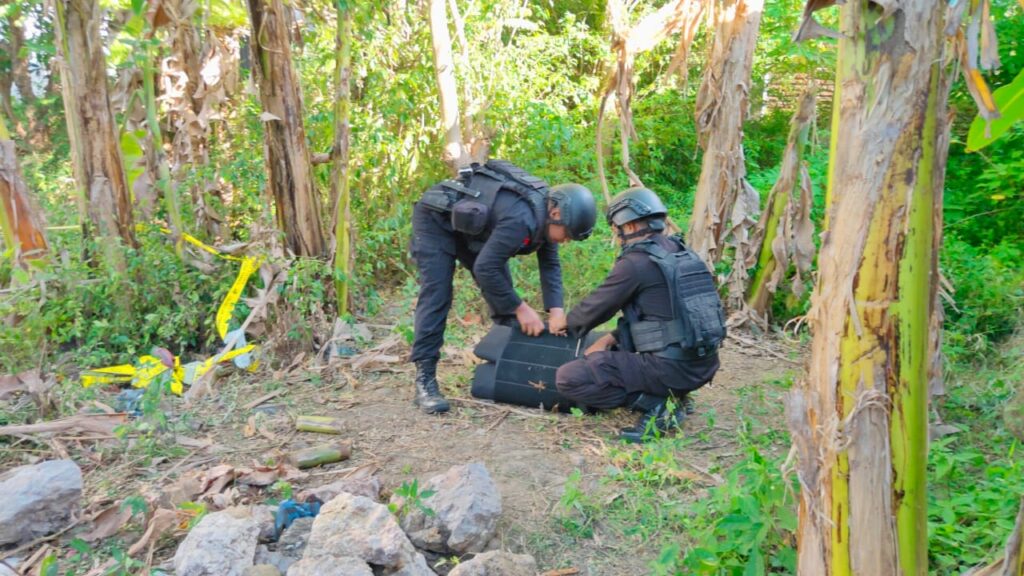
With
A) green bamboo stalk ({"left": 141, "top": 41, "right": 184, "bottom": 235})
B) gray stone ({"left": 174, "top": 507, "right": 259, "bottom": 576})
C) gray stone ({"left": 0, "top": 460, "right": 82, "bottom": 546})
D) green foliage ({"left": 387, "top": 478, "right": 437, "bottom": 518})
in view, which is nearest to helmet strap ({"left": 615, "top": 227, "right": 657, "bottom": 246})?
green foliage ({"left": 387, "top": 478, "right": 437, "bottom": 518})

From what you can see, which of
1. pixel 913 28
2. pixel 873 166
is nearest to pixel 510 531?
pixel 873 166

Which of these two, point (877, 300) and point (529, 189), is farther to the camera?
point (529, 189)

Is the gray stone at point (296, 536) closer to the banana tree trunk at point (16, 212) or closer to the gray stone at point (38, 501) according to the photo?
the gray stone at point (38, 501)

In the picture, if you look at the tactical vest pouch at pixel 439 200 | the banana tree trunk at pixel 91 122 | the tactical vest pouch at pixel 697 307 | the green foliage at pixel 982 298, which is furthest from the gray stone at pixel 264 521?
the green foliage at pixel 982 298

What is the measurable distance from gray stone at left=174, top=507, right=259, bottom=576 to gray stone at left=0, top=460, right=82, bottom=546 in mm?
733

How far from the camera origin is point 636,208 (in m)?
4.30

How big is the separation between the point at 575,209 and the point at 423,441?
158 cm

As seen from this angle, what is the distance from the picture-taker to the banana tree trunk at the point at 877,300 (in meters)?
1.93

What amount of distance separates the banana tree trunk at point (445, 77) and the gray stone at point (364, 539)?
421 centimetres

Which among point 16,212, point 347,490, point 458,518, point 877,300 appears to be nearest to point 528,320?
point 347,490

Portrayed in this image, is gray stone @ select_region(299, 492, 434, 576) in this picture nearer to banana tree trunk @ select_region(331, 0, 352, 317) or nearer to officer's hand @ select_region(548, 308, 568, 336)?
officer's hand @ select_region(548, 308, 568, 336)

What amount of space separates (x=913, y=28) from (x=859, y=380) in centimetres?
89

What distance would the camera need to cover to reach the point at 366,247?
725 centimetres

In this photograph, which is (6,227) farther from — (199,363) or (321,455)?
(321,455)
